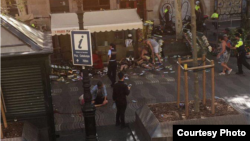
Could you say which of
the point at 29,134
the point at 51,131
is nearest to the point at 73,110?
the point at 51,131

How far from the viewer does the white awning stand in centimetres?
1479

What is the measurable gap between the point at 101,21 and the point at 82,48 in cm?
753

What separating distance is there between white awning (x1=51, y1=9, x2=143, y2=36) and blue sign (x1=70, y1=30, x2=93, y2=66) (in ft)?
22.6

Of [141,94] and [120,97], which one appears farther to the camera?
[141,94]

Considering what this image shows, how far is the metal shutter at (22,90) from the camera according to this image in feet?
26.3

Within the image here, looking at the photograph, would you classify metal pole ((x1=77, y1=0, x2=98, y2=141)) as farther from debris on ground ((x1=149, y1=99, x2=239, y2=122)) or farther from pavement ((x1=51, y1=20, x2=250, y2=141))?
debris on ground ((x1=149, y1=99, x2=239, y2=122))

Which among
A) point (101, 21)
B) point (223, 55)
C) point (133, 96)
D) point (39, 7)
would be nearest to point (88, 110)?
point (133, 96)

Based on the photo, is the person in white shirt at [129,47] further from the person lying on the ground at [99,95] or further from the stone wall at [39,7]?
the stone wall at [39,7]

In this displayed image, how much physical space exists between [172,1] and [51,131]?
1793 centimetres

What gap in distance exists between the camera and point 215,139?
7.21 m

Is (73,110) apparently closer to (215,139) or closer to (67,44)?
(215,139)

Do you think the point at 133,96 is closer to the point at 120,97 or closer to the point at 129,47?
the point at 120,97

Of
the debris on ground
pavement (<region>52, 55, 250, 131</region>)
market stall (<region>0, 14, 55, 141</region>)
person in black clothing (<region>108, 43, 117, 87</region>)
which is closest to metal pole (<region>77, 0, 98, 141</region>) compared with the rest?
market stall (<region>0, 14, 55, 141</region>)

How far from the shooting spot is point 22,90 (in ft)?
26.8
